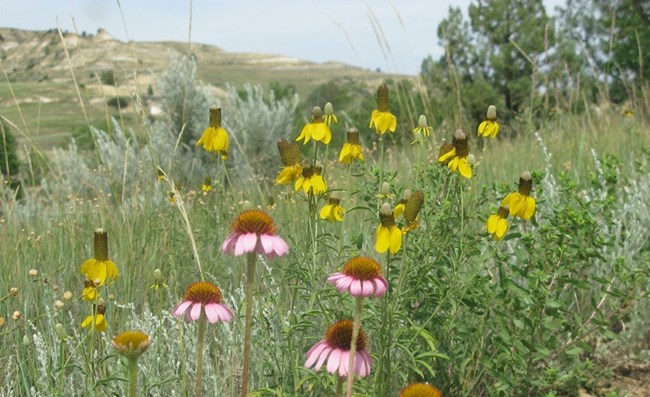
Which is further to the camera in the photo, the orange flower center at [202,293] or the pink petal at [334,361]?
the orange flower center at [202,293]

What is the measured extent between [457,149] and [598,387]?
47.2 inches

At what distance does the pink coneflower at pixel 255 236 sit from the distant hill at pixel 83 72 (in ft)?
5.79

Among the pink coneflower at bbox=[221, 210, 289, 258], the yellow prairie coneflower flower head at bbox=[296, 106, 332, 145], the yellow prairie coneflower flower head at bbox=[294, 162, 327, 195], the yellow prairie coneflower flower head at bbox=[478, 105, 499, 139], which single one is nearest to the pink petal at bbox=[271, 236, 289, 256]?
the pink coneflower at bbox=[221, 210, 289, 258]

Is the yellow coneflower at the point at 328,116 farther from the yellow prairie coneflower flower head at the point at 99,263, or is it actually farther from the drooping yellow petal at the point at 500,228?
the yellow prairie coneflower flower head at the point at 99,263

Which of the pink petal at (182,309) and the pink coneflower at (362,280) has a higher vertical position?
the pink coneflower at (362,280)

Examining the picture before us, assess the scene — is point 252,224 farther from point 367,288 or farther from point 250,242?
point 367,288

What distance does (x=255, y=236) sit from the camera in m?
1.33

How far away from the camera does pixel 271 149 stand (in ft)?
27.0

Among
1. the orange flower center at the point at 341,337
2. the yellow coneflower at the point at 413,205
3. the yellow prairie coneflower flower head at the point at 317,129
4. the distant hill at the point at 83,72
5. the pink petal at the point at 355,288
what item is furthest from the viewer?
the distant hill at the point at 83,72

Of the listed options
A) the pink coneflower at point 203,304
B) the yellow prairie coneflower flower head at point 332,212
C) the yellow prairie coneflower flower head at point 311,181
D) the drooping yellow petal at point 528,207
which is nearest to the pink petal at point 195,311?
the pink coneflower at point 203,304

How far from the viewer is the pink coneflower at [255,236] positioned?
1.32 metres

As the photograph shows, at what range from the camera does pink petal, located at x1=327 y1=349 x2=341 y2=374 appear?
4.27 ft

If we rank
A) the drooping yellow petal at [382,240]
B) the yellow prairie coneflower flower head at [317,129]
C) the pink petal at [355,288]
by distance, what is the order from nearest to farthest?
the pink petal at [355,288], the drooping yellow petal at [382,240], the yellow prairie coneflower flower head at [317,129]

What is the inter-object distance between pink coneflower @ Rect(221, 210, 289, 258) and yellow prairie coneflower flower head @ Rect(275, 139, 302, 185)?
1.77 ft
